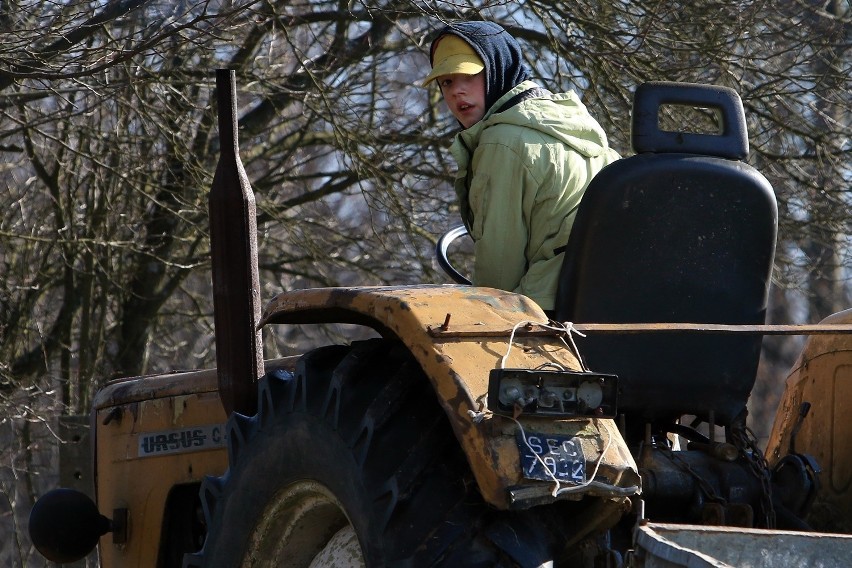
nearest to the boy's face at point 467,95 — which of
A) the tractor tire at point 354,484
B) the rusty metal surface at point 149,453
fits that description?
the rusty metal surface at point 149,453

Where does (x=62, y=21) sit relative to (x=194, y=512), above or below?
above

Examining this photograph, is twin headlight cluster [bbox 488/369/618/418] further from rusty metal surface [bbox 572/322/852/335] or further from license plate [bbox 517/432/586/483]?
rusty metal surface [bbox 572/322/852/335]

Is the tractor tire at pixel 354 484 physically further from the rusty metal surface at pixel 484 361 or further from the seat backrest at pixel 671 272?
the seat backrest at pixel 671 272

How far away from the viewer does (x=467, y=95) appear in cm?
360

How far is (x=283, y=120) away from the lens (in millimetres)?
8375

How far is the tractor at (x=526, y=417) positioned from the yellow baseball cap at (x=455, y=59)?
49cm

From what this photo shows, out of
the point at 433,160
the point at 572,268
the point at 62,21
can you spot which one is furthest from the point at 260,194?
the point at 572,268

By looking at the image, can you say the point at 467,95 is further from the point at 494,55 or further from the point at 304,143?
the point at 304,143

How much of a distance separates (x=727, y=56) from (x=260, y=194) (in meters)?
3.12

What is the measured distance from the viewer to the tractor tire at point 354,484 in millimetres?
2270

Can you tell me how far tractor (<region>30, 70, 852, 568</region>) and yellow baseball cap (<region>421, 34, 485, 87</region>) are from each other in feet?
1.62

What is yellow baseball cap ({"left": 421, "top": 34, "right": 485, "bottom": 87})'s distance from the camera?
3.55 m

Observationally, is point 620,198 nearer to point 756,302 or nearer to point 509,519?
point 756,302

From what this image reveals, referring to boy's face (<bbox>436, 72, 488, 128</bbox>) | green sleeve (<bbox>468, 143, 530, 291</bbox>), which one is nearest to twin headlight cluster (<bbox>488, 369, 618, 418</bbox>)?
green sleeve (<bbox>468, 143, 530, 291</bbox>)
